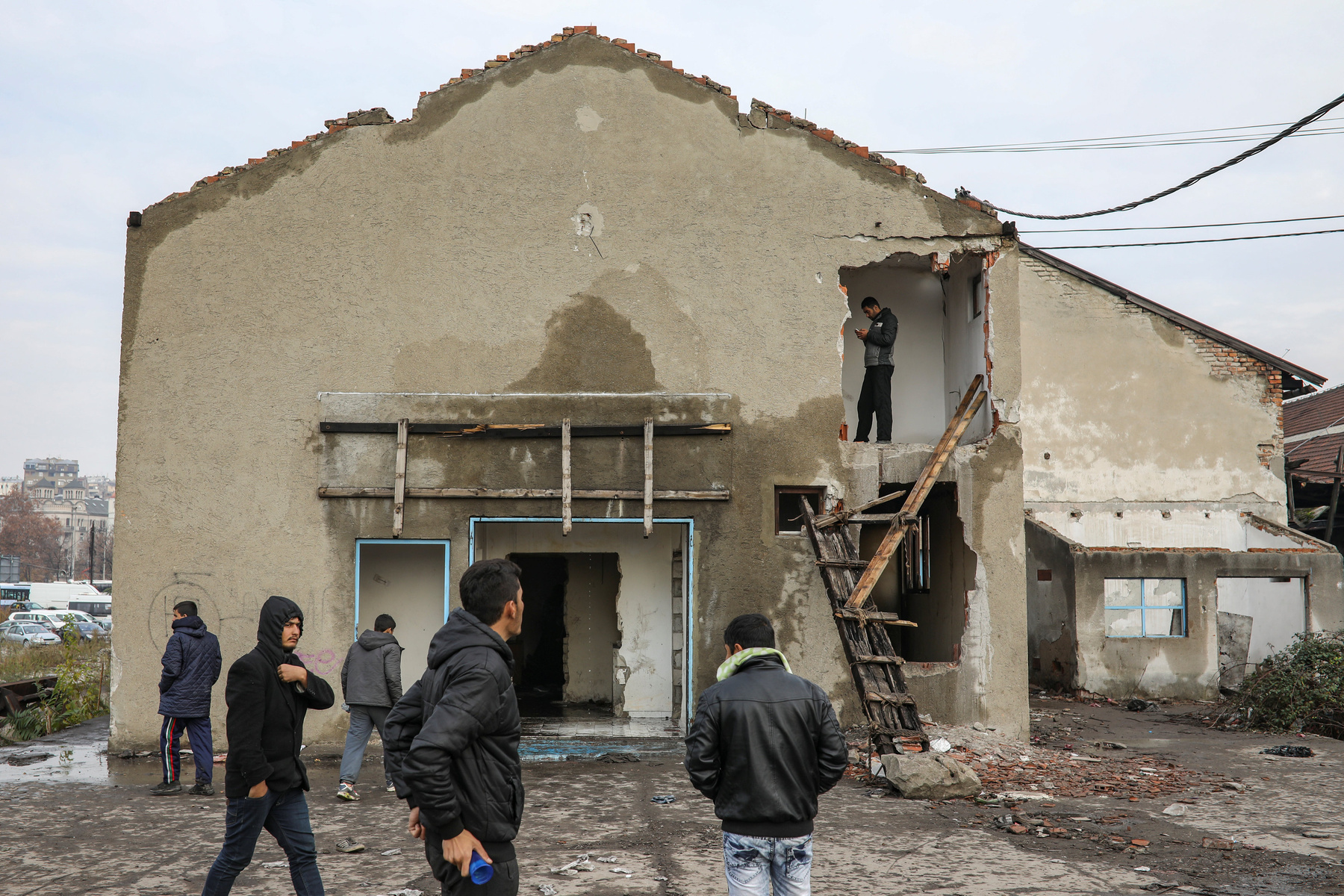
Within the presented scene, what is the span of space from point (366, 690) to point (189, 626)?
1.72 m

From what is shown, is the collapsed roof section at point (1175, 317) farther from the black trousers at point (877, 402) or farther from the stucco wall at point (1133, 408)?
the black trousers at point (877, 402)

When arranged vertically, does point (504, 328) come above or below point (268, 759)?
above

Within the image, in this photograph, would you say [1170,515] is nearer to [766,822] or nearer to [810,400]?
[810,400]

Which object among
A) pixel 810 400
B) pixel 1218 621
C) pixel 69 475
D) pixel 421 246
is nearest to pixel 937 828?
pixel 810 400

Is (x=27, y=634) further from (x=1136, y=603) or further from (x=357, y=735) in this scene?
(x=1136, y=603)

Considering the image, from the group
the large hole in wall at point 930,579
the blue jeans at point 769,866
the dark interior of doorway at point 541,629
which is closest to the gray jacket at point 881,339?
the large hole in wall at point 930,579

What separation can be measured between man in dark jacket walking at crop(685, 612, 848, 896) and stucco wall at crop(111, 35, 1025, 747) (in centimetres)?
635

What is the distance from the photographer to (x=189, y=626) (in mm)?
8367

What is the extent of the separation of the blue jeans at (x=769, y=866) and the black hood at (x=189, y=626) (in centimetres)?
634

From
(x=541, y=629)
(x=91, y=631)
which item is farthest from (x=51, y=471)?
(x=541, y=629)

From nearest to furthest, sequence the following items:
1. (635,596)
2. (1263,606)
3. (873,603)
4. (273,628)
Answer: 1. (273,628)
2. (873,603)
3. (635,596)
4. (1263,606)

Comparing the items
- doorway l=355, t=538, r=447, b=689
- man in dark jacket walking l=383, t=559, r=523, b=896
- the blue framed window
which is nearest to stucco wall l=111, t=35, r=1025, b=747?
doorway l=355, t=538, r=447, b=689

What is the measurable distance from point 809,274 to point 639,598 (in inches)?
191

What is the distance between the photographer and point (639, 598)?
12.6 meters
